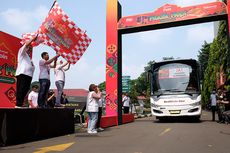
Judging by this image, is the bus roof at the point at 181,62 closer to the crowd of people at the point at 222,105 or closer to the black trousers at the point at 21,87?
the crowd of people at the point at 222,105

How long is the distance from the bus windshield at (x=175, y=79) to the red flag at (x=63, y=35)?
20.5ft

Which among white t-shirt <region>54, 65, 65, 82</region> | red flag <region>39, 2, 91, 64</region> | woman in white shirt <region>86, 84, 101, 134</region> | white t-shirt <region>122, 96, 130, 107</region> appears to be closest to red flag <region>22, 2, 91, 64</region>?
red flag <region>39, 2, 91, 64</region>

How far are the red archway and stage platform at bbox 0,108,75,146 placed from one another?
5.25 meters

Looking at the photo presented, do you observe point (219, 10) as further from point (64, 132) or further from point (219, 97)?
point (64, 132)

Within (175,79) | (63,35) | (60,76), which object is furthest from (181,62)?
(63,35)

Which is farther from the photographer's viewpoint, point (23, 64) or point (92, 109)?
point (92, 109)

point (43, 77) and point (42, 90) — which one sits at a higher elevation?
point (43, 77)

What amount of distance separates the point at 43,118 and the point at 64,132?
137cm

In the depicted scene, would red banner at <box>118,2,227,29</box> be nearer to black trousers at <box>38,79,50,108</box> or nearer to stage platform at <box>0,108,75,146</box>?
stage platform at <box>0,108,75,146</box>

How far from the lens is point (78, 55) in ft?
30.3

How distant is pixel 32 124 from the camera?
7582 millimetres

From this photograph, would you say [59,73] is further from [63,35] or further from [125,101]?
[125,101]

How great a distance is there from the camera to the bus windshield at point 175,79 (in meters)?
14.3

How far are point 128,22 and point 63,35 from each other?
6.61 metres
